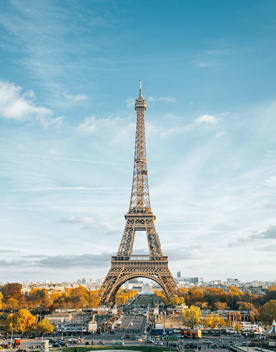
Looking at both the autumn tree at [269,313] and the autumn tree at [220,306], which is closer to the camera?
the autumn tree at [269,313]

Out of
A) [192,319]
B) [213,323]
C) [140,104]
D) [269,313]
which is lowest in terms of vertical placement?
[213,323]

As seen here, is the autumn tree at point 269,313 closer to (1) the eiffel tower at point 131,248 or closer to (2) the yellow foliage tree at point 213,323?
(2) the yellow foliage tree at point 213,323

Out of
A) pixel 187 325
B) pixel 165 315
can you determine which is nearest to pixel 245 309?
pixel 165 315

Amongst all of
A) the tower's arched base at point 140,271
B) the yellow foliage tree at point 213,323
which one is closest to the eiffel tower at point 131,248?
the tower's arched base at point 140,271

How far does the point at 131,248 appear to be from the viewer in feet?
301

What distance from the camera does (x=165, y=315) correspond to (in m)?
89.3

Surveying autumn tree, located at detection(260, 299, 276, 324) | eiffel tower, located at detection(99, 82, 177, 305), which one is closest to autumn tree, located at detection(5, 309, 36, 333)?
eiffel tower, located at detection(99, 82, 177, 305)

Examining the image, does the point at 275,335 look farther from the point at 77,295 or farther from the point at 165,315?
the point at 77,295

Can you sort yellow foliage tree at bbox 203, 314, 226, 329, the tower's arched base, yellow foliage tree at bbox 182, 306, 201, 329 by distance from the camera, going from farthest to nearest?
the tower's arched base, yellow foliage tree at bbox 203, 314, 226, 329, yellow foliage tree at bbox 182, 306, 201, 329

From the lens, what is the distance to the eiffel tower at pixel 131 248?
87.4m

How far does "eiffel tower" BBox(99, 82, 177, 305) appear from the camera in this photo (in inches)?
3440

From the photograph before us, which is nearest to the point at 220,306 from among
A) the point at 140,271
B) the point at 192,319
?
the point at 140,271

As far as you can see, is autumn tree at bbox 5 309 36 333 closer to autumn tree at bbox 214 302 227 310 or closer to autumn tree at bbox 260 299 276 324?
autumn tree at bbox 260 299 276 324

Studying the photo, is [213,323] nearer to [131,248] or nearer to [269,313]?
[269,313]
